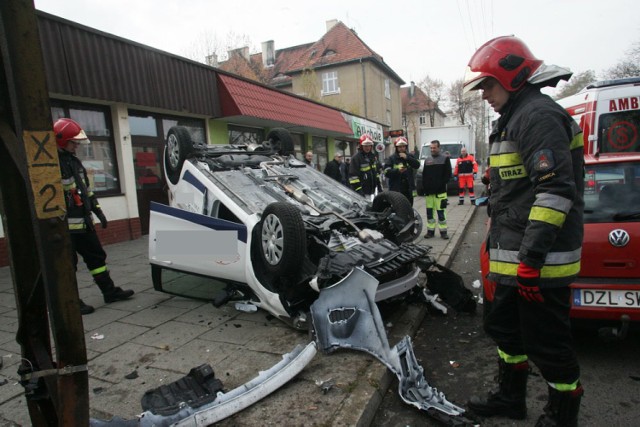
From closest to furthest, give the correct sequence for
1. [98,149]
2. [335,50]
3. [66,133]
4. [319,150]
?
[66,133]
[98,149]
[319,150]
[335,50]

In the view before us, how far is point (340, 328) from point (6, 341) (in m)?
2.94

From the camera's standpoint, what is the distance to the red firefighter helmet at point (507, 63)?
2.16m

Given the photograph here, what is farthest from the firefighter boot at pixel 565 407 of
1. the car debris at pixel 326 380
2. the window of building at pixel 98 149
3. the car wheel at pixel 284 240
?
the window of building at pixel 98 149

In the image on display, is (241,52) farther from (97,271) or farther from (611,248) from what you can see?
(611,248)

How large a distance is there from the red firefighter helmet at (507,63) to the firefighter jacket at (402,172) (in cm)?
536

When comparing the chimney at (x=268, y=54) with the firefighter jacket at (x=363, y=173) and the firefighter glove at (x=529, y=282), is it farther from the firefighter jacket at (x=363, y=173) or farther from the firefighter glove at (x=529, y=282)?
the firefighter glove at (x=529, y=282)

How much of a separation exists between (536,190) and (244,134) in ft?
37.7

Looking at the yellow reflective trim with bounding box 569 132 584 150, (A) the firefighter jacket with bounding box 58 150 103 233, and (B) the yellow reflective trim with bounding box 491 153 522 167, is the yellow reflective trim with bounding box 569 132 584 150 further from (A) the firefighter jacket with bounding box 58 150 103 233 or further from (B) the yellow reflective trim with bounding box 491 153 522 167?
(A) the firefighter jacket with bounding box 58 150 103 233

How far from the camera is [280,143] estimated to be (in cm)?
564

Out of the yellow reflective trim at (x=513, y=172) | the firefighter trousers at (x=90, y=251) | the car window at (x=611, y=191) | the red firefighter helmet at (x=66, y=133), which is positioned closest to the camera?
the yellow reflective trim at (x=513, y=172)

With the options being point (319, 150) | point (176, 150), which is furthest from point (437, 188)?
point (319, 150)

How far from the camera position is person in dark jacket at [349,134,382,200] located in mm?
7793

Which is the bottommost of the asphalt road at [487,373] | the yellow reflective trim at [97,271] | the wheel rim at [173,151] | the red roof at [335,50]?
the asphalt road at [487,373]

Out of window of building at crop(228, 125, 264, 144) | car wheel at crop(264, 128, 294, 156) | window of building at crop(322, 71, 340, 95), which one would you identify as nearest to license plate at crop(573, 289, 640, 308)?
car wheel at crop(264, 128, 294, 156)
